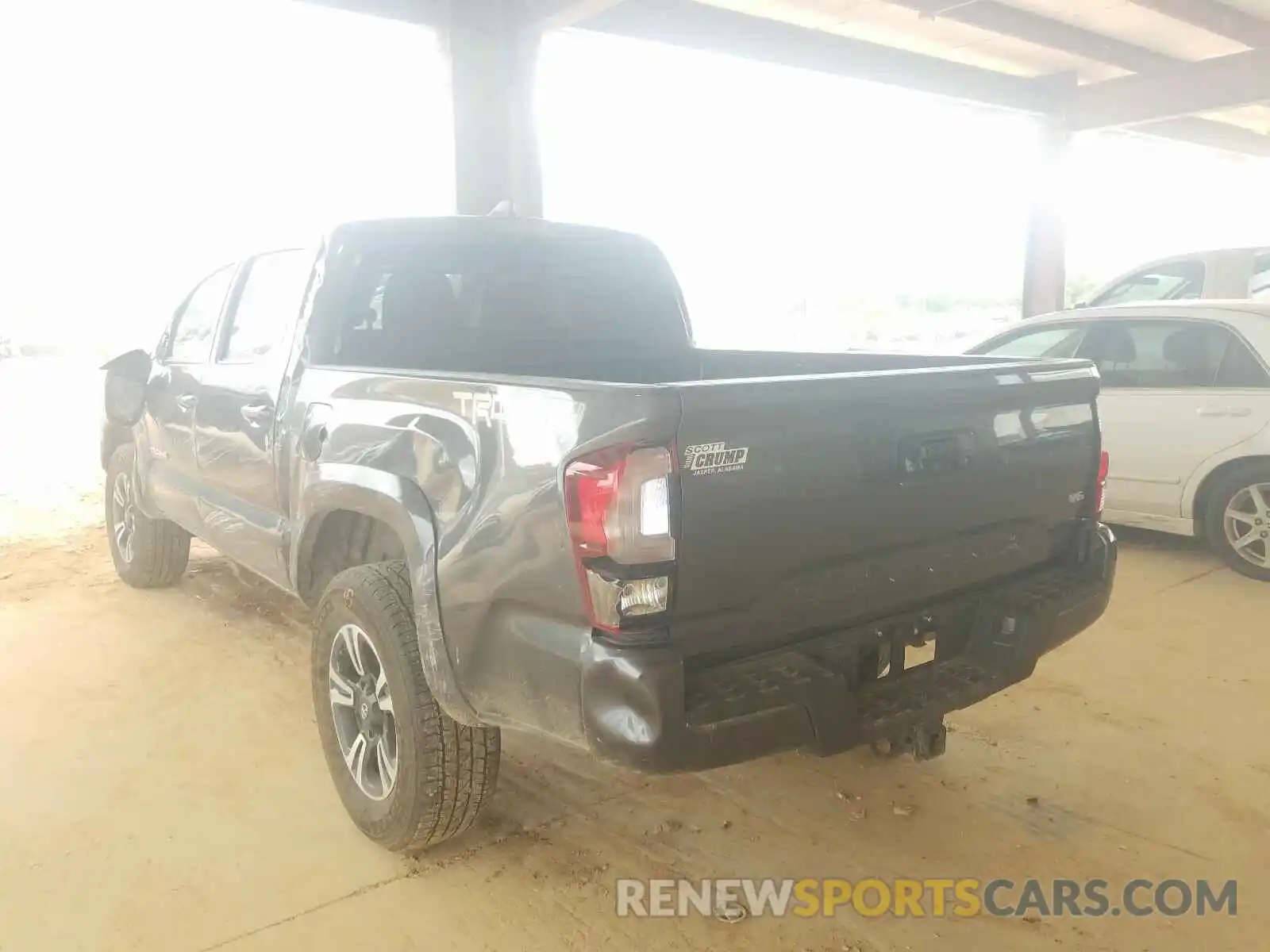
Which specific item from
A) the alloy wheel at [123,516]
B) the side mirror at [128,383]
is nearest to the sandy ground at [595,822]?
the alloy wheel at [123,516]

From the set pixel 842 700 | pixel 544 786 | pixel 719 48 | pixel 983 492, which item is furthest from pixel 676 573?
pixel 719 48

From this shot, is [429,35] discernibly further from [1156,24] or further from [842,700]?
[1156,24]

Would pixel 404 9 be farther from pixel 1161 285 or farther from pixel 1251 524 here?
pixel 1161 285

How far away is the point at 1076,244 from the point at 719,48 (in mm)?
6245

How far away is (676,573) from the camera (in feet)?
6.51

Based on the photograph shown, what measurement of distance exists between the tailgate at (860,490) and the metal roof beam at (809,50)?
5498 mm

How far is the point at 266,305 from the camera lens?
3.76m

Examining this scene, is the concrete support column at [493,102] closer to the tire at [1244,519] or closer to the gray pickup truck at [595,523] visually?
the gray pickup truck at [595,523]

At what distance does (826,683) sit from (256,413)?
2303mm

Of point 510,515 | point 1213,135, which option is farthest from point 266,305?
point 1213,135

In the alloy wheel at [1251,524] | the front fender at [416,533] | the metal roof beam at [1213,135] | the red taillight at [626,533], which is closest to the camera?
the red taillight at [626,533]

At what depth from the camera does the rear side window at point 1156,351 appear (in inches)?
214

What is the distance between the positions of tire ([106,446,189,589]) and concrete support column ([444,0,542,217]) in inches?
103

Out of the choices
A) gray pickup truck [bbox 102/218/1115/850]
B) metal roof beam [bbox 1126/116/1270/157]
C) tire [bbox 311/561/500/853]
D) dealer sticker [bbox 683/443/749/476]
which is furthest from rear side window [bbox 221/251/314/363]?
metal roof beam [bbox 1126/116/1270/157]
